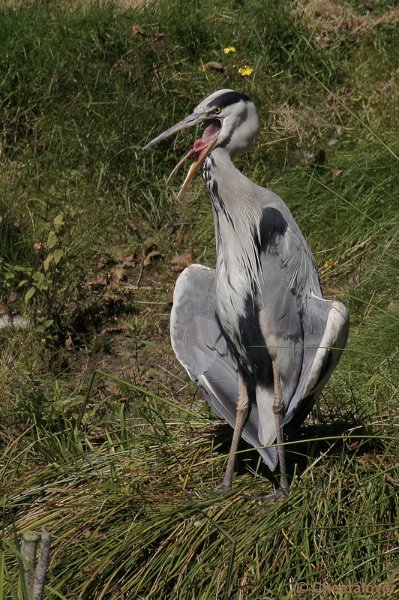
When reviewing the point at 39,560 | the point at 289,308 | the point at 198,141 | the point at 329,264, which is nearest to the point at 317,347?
the point at 289,308

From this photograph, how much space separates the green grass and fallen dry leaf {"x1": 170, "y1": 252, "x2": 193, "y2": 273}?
7 centimetres

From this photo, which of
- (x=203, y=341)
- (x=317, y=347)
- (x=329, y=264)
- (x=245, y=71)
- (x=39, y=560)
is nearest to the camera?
(x=39, y=560)

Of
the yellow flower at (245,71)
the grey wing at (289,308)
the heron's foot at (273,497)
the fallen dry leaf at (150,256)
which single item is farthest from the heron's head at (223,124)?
the yellow flower at (245,71)

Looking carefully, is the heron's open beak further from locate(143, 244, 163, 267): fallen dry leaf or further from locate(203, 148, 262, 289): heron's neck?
locate(143, 244, 163, 267): fallen dry leaf

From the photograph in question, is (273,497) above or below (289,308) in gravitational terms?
below

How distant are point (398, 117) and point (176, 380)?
2098 millimetres

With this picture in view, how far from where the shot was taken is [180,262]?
648 centimetres

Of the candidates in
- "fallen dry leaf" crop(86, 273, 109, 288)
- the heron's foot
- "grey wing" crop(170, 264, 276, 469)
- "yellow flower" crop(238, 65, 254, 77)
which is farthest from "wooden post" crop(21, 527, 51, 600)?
"yellow flower" crop(238, 65, 254, 77)

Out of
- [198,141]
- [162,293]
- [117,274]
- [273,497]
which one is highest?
[198,141]

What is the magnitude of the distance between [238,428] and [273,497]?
A: 0.32 metres

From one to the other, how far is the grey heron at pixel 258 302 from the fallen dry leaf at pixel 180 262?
Result: 2.10 m

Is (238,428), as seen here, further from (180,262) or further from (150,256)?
(150,256)

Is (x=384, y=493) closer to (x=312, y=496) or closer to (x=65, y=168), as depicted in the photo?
(x=312, y=496)

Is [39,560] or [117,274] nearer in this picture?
[39,560]
